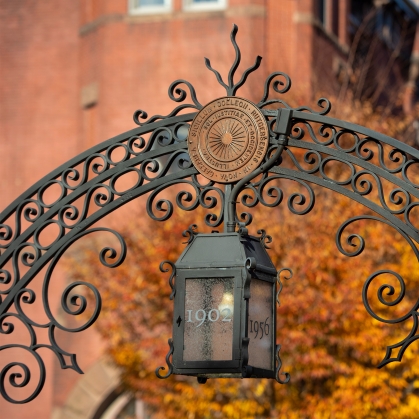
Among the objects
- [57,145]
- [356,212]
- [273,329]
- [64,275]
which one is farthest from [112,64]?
[273,329]

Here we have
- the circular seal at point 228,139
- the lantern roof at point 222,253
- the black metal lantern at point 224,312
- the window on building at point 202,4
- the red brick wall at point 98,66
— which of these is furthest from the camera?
the window on building at point 202,4

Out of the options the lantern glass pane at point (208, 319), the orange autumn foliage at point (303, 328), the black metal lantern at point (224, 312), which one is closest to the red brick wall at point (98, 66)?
the orange autumn foliage at point (303, 328)

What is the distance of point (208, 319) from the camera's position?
5.40m

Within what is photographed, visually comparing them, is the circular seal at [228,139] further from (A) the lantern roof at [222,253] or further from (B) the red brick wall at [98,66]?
(B) the red brick wall at [98,66]

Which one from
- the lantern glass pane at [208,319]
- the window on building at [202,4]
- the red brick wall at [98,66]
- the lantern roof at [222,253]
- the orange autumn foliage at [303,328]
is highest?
the window on building at [202,4]

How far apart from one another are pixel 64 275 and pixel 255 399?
597 centimetres

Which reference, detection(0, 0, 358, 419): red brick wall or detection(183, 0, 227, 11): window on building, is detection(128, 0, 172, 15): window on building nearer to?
detection(0, 0, 358, 419): red brick wall

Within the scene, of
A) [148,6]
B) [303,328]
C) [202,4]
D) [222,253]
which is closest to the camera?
[222,253]

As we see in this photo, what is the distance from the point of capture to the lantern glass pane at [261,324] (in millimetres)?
5406

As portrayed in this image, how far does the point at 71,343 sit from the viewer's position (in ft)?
64.4

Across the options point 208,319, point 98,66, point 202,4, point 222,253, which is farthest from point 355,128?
point 98,66

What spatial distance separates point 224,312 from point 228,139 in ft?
3.14

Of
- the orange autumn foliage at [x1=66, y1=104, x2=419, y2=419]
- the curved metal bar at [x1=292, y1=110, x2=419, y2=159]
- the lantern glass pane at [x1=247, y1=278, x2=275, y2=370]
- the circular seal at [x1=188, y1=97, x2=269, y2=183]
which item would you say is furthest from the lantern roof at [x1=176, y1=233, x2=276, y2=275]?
the orange autumn foliage at [x1=66, y1=104, x2=419, y2=419]

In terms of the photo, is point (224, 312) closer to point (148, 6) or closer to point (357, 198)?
point (357, 198)
